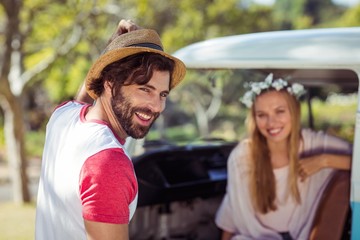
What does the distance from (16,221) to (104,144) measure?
290 inches

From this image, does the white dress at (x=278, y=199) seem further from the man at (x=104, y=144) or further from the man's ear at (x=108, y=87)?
the man's ear at (x=108, y=87)

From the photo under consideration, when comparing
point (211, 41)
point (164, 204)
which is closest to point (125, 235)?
point (211, 41)

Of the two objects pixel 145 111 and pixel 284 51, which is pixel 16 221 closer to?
pixel 284 51

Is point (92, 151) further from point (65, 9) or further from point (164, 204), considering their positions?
point (65, 9)

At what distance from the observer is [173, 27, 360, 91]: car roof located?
9.01ft

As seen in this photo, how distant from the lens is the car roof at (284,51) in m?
2.75

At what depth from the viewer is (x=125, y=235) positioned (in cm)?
180

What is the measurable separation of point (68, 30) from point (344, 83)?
7.53 metres

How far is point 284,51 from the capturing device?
9.55 feet

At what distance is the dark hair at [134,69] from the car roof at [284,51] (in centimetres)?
95

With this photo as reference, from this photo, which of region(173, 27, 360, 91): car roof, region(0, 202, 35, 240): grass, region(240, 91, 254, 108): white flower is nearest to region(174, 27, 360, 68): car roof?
region(173, 27, 360, 91): car roof

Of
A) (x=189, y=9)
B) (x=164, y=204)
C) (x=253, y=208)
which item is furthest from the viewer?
(x=189, y=9)

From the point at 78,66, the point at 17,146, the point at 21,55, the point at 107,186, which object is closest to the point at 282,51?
the point at 107,186

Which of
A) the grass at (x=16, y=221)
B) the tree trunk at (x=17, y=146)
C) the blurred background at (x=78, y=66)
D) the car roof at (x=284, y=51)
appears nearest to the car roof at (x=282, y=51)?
the car roof at (x=284, y=51)
